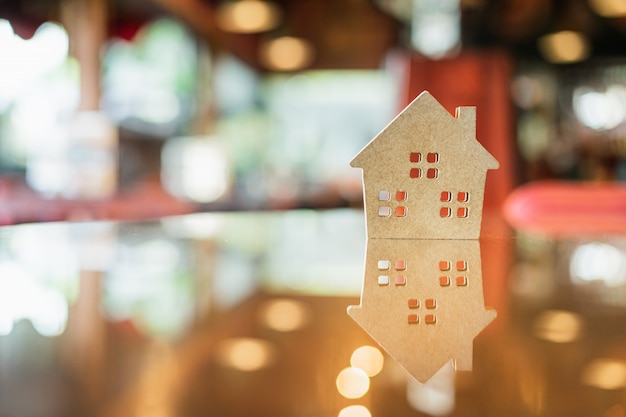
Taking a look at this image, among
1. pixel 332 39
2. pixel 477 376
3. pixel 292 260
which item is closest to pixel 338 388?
pixel 477 376

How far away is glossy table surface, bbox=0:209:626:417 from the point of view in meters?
0.19

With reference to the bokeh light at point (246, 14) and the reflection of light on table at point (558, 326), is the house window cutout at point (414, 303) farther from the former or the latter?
the bokeh light at point (246, 14)

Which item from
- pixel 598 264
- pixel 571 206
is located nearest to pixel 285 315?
pixel 598 264

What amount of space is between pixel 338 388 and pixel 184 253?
0.50m

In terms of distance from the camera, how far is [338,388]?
7.9 inches

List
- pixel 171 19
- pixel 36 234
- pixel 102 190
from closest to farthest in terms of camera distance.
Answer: pixel 36 234
pixel 102 190
pixel 171 19

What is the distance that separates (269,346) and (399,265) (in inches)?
9.5

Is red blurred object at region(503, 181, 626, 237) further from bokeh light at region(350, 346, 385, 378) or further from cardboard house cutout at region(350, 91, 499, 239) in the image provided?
bokeh light at region(350, 346, 385, 378)

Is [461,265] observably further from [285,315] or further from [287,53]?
[287,53]

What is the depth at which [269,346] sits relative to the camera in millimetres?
254

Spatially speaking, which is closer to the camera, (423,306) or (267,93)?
(423,306)

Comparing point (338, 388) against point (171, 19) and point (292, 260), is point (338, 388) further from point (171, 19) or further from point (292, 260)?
point (171, 19)

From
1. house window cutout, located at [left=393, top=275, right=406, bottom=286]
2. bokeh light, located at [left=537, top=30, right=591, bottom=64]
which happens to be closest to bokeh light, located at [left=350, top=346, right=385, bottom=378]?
house window cutout, located at [left=393, top=275, right=406, bottom=286]

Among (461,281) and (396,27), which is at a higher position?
(396,27)
